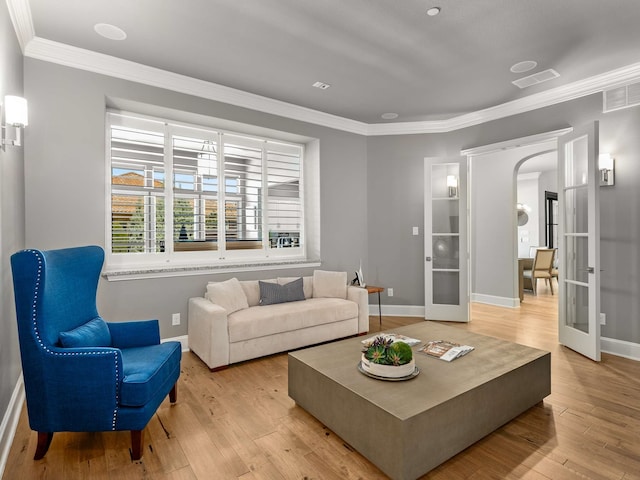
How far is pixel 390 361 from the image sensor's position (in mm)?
2102

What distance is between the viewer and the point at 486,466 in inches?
74.1

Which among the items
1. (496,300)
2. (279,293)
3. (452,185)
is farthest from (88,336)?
(496,300)

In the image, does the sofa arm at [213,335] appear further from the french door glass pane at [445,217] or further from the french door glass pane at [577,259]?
the french door glass pane at [577,259]

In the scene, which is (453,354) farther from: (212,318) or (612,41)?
(612,41)

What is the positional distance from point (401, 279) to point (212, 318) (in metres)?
3.09

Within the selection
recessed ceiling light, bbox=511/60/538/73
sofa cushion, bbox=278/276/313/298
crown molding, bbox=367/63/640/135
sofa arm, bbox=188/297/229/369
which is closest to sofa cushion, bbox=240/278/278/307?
sofa cushion, bbox=278/276/313/298

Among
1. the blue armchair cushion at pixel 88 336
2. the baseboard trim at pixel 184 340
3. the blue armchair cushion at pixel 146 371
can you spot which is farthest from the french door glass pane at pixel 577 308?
the blue armchair cushion at pixel 88 336

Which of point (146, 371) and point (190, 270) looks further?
point (190, 270)

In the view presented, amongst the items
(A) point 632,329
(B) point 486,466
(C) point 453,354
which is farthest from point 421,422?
(A) point 632,329

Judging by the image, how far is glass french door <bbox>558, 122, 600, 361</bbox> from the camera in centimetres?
337

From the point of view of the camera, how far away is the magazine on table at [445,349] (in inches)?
96.3

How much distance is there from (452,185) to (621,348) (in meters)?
2.62

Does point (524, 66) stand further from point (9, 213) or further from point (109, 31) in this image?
point (9, 213)

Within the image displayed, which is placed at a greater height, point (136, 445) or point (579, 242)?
point (579, 242)
